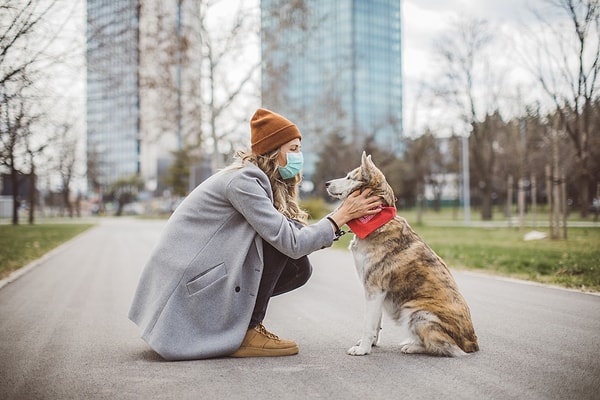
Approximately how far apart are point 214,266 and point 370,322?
1296 millimetres

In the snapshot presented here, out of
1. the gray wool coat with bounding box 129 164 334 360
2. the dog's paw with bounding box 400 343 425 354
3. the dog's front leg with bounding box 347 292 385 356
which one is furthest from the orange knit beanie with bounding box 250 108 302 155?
the dog's paw with bounding box 400 343 425 354

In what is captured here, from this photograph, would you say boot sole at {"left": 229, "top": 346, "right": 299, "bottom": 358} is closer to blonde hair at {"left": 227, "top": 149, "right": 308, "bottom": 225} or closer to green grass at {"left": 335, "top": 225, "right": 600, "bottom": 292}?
blonde hair at {"left": 227, "top": 149, "right": 308, "bottom": 225}

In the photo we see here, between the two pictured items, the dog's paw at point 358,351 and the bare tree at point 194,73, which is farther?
the bare tree at point 194,73

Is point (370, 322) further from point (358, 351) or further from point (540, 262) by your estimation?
point (540, 262)

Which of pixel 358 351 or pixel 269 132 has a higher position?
pixel 269 132

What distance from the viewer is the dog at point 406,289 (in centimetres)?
405

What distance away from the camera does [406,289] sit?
4168mm

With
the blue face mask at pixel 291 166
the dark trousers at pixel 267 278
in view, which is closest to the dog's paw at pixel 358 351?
the dark trousers at pixel 267 278

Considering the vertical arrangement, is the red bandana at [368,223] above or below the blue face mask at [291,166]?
below

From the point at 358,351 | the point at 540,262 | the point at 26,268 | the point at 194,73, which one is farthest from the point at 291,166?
the point at 194,73

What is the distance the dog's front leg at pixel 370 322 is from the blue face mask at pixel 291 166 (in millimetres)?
1175

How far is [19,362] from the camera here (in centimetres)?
411

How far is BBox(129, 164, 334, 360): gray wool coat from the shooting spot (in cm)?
403

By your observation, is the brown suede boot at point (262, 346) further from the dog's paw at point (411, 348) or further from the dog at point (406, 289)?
the dog's paw at point (411, 348)
